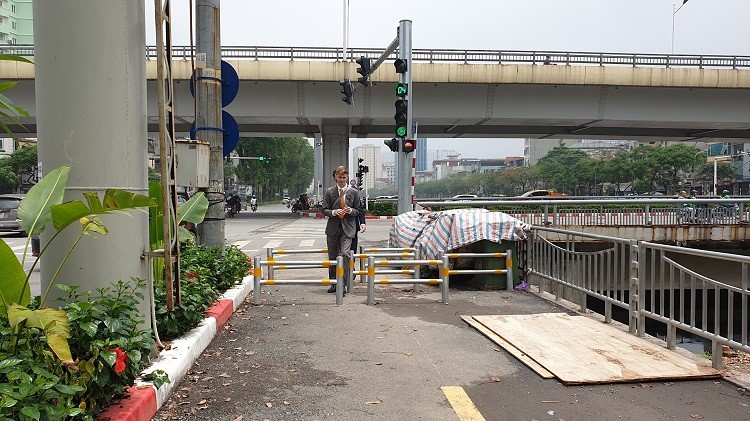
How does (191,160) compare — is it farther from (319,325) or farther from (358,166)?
(358,166)

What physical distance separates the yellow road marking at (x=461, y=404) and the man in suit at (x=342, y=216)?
170 inches

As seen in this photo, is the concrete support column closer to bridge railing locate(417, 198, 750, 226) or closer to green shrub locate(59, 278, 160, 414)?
green shrub locate(59, 278, 160, 414)

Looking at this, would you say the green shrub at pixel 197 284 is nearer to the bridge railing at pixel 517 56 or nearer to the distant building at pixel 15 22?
the bridge railing at pixel 517 56

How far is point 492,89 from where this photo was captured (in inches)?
1125

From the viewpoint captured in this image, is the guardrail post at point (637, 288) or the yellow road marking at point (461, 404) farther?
the guardrail post at point (637, 288)

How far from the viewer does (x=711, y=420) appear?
153 inches

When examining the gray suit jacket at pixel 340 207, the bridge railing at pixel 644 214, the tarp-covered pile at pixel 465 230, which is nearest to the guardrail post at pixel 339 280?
the gray suit jacket at pixel 340 207

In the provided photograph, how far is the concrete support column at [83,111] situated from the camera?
3893 mm

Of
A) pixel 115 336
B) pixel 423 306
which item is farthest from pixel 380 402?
pixel 423 306

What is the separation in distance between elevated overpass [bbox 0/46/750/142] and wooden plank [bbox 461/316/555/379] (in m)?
21.2

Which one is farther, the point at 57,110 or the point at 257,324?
the point at 257,324

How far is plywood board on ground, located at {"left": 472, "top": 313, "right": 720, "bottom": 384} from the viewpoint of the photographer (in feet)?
15.7

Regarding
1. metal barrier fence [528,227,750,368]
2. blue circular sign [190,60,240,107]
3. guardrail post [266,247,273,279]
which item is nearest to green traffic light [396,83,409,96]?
metal barrier fence [528,227,750,368]

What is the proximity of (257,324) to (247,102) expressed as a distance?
922 inches
